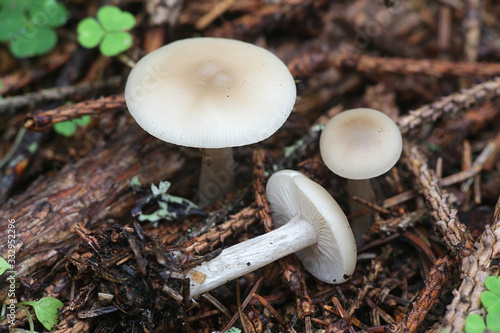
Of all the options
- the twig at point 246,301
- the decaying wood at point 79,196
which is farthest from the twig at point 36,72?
the twig at point 246,301

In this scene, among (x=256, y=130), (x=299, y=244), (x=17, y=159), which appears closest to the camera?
(x=256, y=130)

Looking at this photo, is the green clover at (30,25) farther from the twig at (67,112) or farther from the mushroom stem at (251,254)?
the mushroom stem at (251,254)

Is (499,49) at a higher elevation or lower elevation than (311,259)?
higher

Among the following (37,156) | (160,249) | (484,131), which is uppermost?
(160,249)

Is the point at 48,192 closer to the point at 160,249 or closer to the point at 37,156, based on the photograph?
the point at 37,156

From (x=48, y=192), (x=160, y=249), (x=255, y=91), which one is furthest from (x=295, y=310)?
(x=48, y=192)

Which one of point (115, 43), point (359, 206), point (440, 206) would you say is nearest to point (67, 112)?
point (115, 43)

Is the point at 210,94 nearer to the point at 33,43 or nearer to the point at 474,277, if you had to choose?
the point at 474,277
